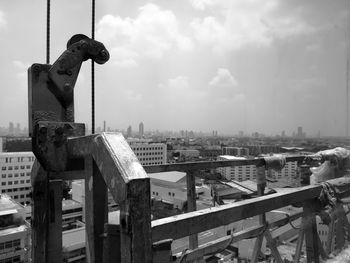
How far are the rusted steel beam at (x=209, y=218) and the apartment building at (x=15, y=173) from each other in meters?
34.5

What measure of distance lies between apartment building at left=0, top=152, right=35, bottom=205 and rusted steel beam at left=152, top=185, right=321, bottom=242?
34470 mm

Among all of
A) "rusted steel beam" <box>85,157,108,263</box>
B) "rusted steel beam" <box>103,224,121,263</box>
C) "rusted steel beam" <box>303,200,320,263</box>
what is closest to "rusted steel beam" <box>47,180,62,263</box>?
"rusted steel beam" <box>85,157,108,263</box>

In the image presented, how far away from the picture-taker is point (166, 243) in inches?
41.4

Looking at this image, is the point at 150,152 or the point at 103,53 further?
the point at 150,152

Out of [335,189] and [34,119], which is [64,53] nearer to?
[34,119]

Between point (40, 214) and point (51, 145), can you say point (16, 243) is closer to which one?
point (40, 214)

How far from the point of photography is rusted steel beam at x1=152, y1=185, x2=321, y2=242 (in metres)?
1.08

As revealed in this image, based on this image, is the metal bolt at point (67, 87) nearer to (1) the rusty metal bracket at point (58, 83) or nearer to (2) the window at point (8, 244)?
(1) the rusty metal bracket at point (58, 83)

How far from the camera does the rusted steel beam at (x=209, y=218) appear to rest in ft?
3.55

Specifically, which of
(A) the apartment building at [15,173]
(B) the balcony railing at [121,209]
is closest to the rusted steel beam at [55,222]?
(B) the balcony railing at [121,209]

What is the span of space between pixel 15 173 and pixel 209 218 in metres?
36.7

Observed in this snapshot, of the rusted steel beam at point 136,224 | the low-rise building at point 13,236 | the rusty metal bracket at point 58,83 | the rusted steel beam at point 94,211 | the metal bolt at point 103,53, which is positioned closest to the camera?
the rusted steel beam at point 136,224

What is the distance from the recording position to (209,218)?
1.21 meters

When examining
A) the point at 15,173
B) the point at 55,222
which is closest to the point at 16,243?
the point at 55,222
